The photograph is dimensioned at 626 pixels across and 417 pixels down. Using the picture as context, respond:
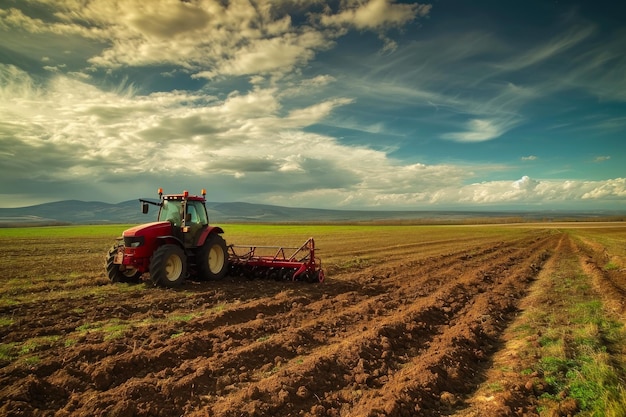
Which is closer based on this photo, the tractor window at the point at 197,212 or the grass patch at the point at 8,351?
the grass patch at the point at 8,351

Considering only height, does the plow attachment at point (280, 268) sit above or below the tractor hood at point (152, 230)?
below

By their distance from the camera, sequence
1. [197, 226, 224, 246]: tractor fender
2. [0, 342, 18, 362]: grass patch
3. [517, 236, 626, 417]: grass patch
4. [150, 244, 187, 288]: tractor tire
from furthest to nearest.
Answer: [197, 226, 224, 246]: tractor fender < [150, 244, 187, 288]: tractor tire < [0, 342, 18, 362]: grass patch < [517, 236, 626, 417]: grass patch

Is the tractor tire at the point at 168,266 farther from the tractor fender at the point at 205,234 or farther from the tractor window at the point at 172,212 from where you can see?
the tractor window at the point at 172,212

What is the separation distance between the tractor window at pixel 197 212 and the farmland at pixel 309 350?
208 centimetres

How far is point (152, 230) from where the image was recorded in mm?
11289

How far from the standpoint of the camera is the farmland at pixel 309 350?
470cm

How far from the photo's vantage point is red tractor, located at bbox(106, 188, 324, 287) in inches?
431

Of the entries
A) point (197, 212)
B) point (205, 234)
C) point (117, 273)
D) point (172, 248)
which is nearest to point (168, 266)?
point (172, 248)

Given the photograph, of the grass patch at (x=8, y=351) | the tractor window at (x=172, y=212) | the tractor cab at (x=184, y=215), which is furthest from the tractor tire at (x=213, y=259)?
the grass patch at (x=8, y=351)

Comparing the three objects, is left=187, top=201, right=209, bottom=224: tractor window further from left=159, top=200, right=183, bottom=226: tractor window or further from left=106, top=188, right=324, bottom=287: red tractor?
left=159, top=200, right=183, bottom=226: tractor window

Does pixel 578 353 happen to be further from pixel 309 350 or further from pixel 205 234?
pixel 205 234

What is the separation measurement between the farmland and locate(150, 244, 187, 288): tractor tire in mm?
362

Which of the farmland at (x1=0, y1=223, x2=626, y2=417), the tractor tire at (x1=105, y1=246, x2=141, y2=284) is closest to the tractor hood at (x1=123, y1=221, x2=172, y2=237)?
the tractor tire at (x1=105, y1=246, x2=141, y2=284)

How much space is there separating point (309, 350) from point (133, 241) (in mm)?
6869
